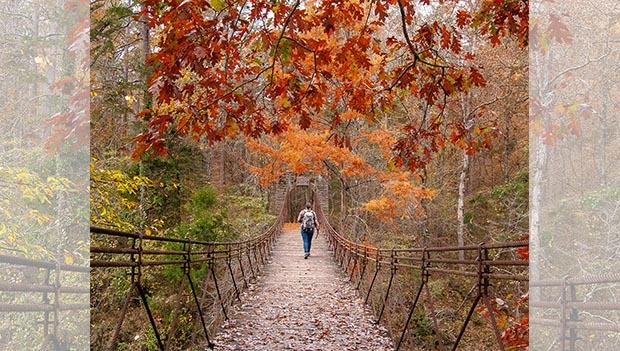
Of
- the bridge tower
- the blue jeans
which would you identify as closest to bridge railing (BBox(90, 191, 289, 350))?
the blue jeans

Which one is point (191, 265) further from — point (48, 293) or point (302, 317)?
point (48, 293)

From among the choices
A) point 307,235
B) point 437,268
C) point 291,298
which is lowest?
point 291,298

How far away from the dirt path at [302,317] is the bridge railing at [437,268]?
29 cm

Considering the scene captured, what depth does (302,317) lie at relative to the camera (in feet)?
20.0

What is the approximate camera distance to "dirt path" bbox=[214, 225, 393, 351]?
4945mm

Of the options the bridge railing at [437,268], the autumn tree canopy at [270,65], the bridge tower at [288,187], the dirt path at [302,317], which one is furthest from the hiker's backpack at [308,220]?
the autumn tree canopy at [270,65]

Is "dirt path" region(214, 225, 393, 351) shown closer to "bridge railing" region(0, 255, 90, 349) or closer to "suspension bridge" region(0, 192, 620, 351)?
"suspension bridge" region(0, 192, 620, 351)

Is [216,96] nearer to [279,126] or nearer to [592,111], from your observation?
[279,126]

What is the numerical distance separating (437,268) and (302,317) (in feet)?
9.83

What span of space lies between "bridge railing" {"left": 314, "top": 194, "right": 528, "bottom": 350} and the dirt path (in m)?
0.29

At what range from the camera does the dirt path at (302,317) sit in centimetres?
495

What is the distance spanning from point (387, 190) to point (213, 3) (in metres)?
8.16

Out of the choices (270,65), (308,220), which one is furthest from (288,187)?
(270,65)

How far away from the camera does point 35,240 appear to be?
74 centimetres
